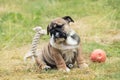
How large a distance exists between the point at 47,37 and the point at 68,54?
2.89 m

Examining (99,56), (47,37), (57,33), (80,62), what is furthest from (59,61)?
(47,37)

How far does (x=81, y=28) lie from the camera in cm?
1161

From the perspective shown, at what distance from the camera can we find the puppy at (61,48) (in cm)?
756

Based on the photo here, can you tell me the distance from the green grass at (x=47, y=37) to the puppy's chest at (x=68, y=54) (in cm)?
19

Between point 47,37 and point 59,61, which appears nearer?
point 59,61

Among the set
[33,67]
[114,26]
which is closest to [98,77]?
[33,67]

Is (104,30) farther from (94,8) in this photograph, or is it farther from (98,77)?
(98,77)

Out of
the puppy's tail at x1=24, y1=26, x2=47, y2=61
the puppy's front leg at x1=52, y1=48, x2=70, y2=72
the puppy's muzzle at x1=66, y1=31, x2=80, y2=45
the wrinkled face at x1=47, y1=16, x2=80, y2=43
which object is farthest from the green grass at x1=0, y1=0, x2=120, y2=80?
the wrinkled face at x1=47, y1=16, x2=80, y2=43

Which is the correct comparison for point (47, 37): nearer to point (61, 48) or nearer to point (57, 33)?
point (61, 48)

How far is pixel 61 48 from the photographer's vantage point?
25.3 ft

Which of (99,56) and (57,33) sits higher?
(57,33)

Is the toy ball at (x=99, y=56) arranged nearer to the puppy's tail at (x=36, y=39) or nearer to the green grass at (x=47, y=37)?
the green grass at (x=47, y=37)

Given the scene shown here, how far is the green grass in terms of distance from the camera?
7742 mm

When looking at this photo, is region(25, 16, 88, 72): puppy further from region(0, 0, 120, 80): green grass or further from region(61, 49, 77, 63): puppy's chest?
region(0, 0, 120, 80): green grass
